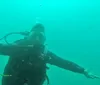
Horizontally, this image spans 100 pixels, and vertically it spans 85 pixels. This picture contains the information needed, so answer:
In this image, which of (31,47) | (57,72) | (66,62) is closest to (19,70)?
(31,47)

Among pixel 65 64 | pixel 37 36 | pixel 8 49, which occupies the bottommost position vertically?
pixel 65 64

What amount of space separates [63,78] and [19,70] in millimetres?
20165

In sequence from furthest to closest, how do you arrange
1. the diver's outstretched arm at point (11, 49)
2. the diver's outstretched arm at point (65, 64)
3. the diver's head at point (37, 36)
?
1. the diver's outstretched arm at point (65, 64)
2. the diver's head at point (37, 36)
3. the diver's outstretched arm at point (11, 49)

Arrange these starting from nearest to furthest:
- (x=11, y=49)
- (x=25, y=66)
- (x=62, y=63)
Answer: (x=25, y=66), (x=11, y=49), (x=62, y=63)

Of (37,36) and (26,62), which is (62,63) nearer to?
(37,36)

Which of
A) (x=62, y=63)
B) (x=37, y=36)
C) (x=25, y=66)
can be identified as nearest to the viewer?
(x=25, y=66)

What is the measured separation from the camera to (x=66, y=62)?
334 cm

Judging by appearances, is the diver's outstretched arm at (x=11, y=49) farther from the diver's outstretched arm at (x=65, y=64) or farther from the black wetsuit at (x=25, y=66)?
the diver's outstretched arm at (x=65, y=64)

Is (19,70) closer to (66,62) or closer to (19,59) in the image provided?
(19,59)

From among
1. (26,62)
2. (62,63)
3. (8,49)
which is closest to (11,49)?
(8,49)

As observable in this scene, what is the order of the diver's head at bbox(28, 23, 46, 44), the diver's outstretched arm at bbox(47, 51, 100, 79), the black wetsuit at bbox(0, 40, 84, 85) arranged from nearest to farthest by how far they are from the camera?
the black wetsuit at bbox(0, 40, 84, 85) → the diver's head at bbox(28, 23, 46, 44) → the diver's outstretched arm at bbox(47, 51, 100, 79)

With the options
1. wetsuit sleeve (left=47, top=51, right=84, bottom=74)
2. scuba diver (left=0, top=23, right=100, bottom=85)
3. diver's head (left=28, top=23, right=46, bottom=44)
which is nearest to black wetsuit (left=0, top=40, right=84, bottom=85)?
scuba diver (left=0, top=23, right=100, bottom=85)

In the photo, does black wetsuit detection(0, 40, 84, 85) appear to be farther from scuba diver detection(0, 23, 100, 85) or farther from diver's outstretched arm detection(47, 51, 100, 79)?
diver's outstretched arm detection(47, 51, 100, 79)

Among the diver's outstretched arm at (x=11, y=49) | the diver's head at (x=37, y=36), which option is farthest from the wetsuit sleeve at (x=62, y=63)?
the diver's outstretched arm at (x=11, y=49)
